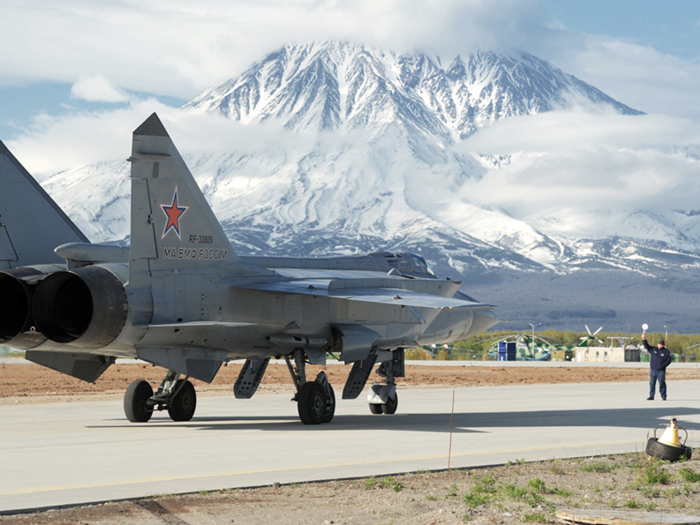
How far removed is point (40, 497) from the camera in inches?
368

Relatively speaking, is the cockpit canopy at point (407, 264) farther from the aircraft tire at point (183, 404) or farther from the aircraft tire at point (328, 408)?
the aircraft tire at point (183, 404)

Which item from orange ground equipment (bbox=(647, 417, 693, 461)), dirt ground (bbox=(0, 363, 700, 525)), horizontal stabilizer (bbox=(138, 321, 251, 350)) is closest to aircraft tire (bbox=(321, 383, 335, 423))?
horizontal stabilizer (bbox=(138, 321, 251, 350))

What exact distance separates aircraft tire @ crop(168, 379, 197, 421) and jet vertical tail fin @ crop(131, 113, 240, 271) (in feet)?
12.4

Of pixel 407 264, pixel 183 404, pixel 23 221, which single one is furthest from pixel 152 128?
pixel 407 264

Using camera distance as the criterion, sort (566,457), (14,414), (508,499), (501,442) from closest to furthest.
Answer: (508,499)
(566,457)
(501,442)
(14,414)

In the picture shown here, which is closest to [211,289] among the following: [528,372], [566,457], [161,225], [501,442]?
[161,225]

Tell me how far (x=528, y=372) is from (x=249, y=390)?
31574mm

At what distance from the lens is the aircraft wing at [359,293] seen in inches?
659

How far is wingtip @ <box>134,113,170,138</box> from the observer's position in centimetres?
1566

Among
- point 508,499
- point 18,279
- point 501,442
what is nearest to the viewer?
point 508,499

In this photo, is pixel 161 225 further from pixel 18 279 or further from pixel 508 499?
pixel 508 499

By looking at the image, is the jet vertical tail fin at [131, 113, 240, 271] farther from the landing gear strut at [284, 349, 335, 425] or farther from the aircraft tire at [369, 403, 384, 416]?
the aircraft tire at [369, 403, 384, 416]

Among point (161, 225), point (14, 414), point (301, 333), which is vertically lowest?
point (14, 414)

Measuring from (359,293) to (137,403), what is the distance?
490 centimetres
